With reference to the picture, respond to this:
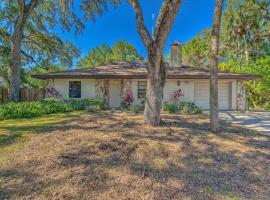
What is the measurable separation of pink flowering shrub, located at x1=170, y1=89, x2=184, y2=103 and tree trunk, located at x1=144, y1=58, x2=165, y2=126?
772 centimetres

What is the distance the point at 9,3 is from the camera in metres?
15.9

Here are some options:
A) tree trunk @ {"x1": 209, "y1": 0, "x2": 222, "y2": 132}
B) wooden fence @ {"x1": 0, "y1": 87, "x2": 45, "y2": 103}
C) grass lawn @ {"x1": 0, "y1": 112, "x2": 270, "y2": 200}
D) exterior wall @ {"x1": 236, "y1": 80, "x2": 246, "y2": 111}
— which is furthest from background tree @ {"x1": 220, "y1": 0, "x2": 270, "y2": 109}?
wooden fence @ {"x1": 0, "y1": 87, "x2": 45, "y2": 103}

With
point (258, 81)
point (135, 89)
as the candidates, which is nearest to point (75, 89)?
point (135, 89)

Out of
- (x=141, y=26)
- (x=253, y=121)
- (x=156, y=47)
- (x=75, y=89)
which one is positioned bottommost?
(x=253, y=121)

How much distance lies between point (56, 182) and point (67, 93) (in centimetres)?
1272

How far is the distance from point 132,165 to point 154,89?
11.4 ft

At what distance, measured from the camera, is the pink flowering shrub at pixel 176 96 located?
1502 cm

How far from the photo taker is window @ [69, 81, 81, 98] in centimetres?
1585

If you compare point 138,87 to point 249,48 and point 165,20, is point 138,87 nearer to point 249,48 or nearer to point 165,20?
point 165,20

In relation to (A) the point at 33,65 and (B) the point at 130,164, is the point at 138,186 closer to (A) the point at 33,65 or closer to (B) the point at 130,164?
(B) the point at 130,164

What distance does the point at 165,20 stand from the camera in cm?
692

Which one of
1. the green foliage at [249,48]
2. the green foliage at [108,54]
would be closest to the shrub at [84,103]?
the green foliage at [249,48]

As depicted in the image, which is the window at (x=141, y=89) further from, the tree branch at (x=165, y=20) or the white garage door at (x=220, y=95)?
the tree branch at (x=165, y=20)

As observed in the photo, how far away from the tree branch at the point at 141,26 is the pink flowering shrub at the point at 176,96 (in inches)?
325
